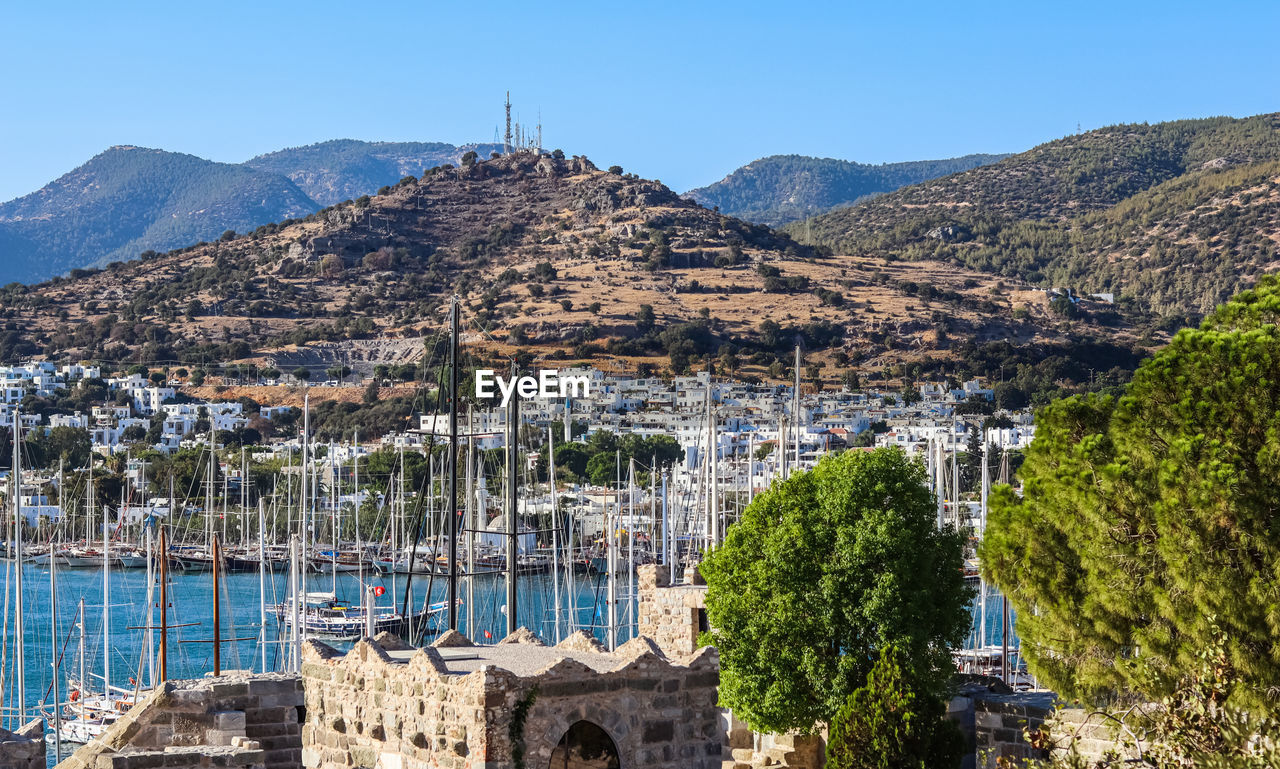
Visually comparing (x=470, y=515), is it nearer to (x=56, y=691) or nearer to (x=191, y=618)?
(x=56, y=691)

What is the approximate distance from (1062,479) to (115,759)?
9.85 meters

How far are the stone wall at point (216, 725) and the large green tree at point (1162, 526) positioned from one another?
6.82 m

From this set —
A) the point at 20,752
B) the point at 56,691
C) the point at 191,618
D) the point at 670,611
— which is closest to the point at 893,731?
the point at 670,611

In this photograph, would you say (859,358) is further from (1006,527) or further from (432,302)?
(1006,527)

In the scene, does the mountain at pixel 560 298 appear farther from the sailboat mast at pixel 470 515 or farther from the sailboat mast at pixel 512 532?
the sailboat mast at pixel 512 532

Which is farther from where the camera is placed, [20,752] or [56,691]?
[56,691]

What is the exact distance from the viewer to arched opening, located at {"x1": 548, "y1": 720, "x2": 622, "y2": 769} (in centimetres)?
1126

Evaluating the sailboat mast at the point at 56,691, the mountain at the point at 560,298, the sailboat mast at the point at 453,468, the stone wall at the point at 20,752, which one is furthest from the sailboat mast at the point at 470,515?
the mountain at the point at 560,298

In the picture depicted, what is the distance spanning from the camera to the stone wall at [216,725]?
9.38 meters

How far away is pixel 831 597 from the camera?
17.4 metres

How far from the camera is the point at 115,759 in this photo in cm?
879

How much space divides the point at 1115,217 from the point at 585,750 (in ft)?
497

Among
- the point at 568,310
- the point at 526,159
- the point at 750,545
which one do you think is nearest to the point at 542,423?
the point at 568,310

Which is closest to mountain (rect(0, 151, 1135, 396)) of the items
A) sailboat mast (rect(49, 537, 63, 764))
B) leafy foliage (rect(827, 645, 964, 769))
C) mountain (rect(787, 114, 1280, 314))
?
mountain (rect(787, 114, 1280, 314))
